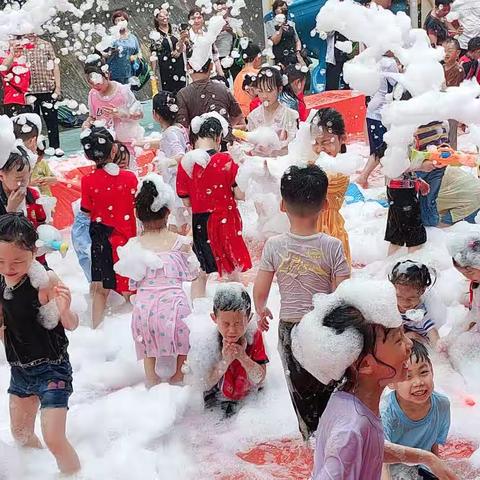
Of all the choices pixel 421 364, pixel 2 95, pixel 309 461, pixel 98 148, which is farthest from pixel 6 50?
pixel 421 364

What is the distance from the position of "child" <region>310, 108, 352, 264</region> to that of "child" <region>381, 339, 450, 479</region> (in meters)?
1.64

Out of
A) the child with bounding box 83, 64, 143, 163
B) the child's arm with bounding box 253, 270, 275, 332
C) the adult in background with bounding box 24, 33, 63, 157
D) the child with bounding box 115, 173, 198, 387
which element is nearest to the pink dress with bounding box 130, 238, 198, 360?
the child with bounding box 115, 173, 198, 387

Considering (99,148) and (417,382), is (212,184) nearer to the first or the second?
(99,148)

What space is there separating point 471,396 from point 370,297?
6.04 ft

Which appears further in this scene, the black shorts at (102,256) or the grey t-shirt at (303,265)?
the black shorts at (102,256)

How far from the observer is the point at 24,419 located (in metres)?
3.17

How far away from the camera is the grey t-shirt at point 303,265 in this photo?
3129 millimetres

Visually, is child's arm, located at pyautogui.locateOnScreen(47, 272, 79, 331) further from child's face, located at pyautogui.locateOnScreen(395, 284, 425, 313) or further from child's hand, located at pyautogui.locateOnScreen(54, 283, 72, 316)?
child's face, located at pyautogui.locateOnScreen(395, 284, 425, 313)

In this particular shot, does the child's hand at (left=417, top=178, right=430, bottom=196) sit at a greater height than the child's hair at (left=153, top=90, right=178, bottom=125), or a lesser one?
lesser

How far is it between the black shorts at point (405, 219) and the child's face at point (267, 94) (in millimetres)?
1411

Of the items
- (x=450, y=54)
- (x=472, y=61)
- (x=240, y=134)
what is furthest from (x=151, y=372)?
(x=472, y=61)

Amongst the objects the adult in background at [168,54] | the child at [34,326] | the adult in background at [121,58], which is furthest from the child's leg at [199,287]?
the adult in background at [168,54]

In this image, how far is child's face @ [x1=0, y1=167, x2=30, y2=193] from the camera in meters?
4.07

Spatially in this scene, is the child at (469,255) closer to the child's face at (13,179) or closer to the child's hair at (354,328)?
the child's hair at (354,328)
